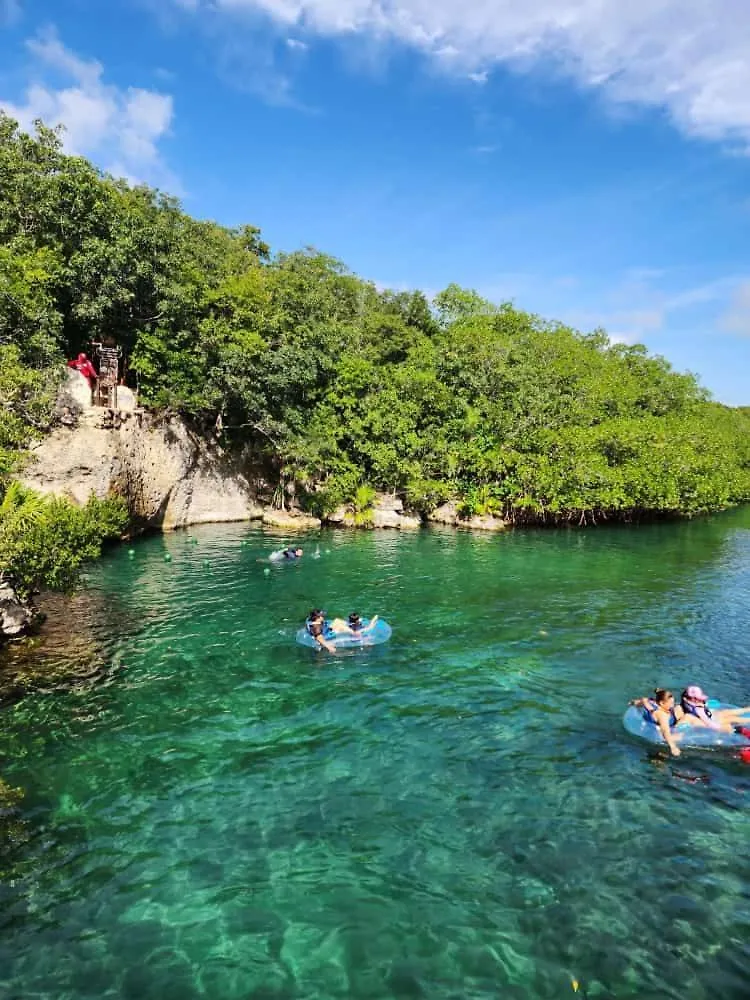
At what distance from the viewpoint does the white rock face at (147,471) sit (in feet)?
91.8

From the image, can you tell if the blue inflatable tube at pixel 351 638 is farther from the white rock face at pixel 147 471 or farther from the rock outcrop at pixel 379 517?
the rock outcrop at pixel 379 517

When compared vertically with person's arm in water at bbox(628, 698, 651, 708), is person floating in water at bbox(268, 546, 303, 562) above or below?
above

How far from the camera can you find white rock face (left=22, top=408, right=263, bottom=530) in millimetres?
27969

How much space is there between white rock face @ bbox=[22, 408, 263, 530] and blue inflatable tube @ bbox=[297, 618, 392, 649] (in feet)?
41.8

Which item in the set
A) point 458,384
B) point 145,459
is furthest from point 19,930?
point 458,384

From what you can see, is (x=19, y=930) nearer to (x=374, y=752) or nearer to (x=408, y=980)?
(x=408, y=980)

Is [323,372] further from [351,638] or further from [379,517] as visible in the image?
[351,638]

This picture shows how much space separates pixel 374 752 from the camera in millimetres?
11500

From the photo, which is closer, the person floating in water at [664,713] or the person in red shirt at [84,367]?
the person floating in water at [664,713]

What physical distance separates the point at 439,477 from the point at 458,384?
724 cm

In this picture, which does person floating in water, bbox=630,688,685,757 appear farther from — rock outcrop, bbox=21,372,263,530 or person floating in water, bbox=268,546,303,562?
rock outcrop, bbox=21,372,263,530

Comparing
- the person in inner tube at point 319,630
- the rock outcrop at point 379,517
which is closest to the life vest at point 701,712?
the person in inner tube at point 319,630

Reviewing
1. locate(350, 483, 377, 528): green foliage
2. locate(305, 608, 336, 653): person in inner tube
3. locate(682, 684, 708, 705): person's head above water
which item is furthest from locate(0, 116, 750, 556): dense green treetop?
locate(682, 684, 708, 705): person's head above water

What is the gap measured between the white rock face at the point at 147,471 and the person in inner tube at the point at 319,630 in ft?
41.7
